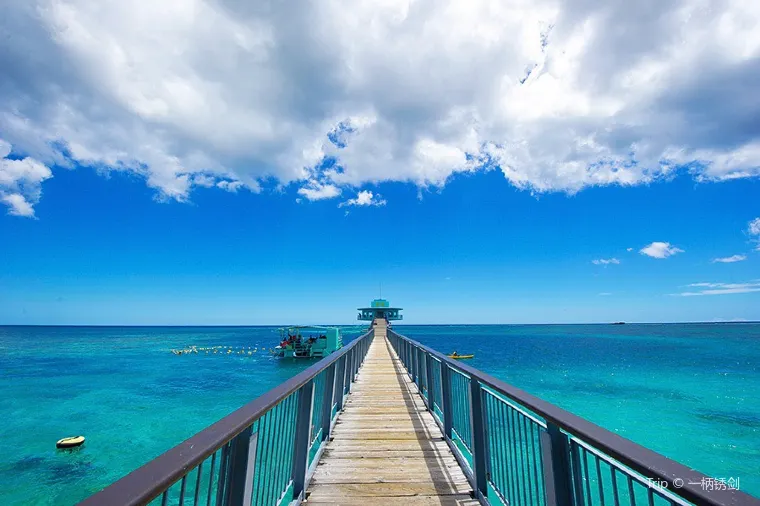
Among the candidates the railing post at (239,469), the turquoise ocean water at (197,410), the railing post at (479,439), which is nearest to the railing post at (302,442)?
the railing post at (239,469)

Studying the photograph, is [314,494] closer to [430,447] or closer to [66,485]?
[430,447]

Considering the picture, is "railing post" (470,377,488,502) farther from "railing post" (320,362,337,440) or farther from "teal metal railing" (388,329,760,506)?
"railing post" (320,362,337,440)

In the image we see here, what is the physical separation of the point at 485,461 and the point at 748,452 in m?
17.1

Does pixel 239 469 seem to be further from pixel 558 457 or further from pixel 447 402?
pixel 447 402

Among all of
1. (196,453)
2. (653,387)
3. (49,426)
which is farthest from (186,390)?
(653,387)

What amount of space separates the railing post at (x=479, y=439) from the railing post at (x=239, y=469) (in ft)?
7.82

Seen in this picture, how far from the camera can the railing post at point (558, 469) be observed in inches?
83.1

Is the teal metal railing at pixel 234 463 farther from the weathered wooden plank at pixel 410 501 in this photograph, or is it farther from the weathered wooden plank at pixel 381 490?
the weathered wooden plank at pixel 410 501

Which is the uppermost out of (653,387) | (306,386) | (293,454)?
(306,386)

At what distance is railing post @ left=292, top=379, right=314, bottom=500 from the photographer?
3520mm

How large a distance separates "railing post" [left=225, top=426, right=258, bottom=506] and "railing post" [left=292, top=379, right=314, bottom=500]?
147 centimetres

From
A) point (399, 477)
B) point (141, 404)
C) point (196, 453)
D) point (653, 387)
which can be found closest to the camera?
point (196, 453)

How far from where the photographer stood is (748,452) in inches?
527

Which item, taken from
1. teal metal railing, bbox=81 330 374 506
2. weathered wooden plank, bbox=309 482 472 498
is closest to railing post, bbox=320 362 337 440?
teal metal railing, bbox=81 330 374 506
